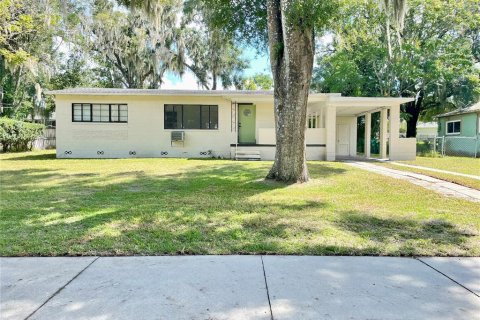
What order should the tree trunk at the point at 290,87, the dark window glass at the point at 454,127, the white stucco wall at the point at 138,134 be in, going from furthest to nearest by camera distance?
the dark window glass at the point at 454,127 → the white stucco wall at the point at 138,134 → the tree trunk at the point at 290,87

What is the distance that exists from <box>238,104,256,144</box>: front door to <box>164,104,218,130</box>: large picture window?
1444 mm

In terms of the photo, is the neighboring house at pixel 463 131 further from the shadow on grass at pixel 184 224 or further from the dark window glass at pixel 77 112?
the dark window glass at pixel 77 112

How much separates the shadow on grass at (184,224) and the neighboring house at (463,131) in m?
17.6

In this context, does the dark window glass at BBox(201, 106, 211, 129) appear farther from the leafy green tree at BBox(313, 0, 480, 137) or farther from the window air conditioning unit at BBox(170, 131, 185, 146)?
A: the leafy green tree at BBox(313, 0, 480, 137)

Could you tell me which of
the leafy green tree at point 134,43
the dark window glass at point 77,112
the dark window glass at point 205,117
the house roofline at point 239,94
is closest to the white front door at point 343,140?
the house roofline at point 239,94

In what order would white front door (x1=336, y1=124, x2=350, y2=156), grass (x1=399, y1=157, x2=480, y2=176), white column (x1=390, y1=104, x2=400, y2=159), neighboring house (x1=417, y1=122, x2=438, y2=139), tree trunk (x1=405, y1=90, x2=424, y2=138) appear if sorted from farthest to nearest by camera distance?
1. neighboring house (x1=417, y1=122, x2=438, y2=139)
2. tree trunk (x1=405, y1=90, x2=424, y2=138)
3. white front door (x1=336, y1=124, x2=350, y2=156)
4. white column (x1=390, y1=104, x2=400, y2=159)
5. grass (x1=399, y1=157, x2=480, y2=176)

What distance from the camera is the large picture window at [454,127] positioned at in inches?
858

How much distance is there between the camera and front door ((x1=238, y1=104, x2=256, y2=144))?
17109 mm

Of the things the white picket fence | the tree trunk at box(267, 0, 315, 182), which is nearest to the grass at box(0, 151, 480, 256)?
the tree trunk at box(267, 0, 315, 182)

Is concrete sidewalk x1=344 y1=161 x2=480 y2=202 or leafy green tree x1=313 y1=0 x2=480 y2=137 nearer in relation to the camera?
concrete sidewalk x1=344 y1=161 x2=480 y2=202

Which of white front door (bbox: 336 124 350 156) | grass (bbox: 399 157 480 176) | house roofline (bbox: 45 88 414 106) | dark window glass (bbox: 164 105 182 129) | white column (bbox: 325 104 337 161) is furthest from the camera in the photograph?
white front door (bbox: 336 124 350 156)

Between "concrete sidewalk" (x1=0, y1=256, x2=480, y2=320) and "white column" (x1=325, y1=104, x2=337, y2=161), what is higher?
"white column" (x1=325, y1=104, x2=337, y2=161)

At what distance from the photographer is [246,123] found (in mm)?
17172

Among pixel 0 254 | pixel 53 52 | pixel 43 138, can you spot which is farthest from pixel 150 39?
pixel 0 254
